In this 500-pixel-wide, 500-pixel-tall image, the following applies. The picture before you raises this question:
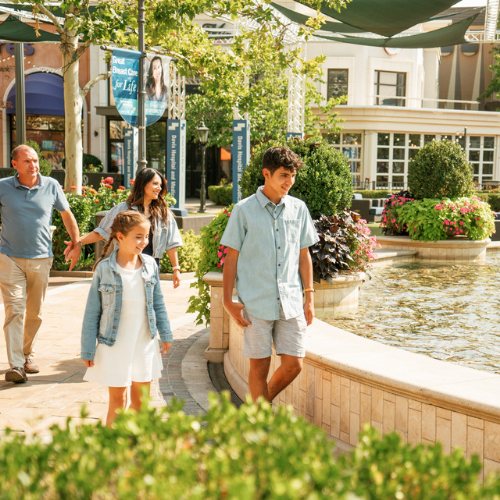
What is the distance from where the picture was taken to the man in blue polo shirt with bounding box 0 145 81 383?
568cm

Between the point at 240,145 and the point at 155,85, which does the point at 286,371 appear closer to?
the point at 155,85

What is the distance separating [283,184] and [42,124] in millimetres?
29997

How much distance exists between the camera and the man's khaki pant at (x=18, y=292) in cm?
567

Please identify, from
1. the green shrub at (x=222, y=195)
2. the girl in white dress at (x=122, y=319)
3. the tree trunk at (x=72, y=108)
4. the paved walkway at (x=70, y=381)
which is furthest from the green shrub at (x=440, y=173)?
the green shrub at (x=222, y=195)

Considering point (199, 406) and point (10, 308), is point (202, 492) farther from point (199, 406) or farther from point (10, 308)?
point (10, 308)

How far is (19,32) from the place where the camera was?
57.9ft

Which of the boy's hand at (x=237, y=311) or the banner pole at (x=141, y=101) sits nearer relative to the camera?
the boy's hand at (x=237, y=311)

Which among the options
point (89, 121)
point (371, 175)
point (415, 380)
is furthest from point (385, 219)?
point (371, 175)

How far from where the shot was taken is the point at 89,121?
3178 cm

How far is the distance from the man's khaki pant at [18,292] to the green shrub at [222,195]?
24.3 metres

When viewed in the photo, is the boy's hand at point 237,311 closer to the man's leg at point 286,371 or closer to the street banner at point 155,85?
the man's leg at point 286,371

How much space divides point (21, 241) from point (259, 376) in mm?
2687

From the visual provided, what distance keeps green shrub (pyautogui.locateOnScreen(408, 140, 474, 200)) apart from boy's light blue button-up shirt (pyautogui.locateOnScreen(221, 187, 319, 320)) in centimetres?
1058

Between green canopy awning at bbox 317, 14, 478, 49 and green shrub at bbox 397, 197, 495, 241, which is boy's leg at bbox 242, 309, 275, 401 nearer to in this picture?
green shrub at bbox 397, 197, 495, 241
